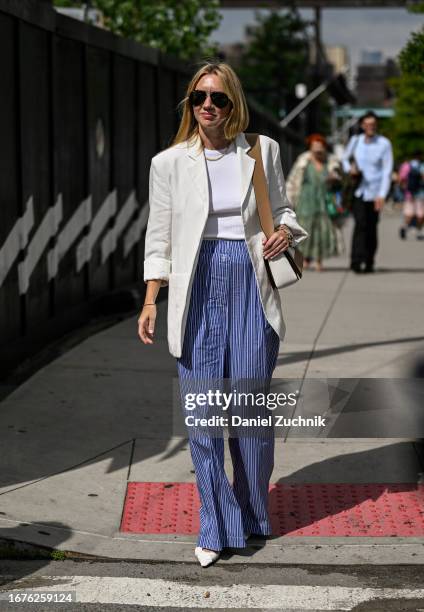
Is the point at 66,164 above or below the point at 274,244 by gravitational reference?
above

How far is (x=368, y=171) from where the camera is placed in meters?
15.4

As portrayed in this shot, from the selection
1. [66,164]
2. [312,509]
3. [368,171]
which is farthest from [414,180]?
[312,509]

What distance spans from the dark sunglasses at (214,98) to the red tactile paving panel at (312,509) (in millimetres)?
1870

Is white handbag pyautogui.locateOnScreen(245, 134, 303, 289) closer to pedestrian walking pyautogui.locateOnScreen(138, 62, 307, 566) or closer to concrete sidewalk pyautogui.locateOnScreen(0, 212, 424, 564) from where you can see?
pedestrian walking pyautogui.locateOnScreen(138, 62, 307, 566)

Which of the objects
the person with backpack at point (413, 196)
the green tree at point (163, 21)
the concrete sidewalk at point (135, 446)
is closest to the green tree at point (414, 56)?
the concrete sidewalk at point (135, 446)

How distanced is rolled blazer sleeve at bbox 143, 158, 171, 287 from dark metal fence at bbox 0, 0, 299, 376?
11.4ft

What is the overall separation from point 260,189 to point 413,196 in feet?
72.0

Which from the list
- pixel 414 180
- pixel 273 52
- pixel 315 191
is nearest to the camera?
pixel 315 191

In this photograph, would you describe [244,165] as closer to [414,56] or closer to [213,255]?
[213,255]

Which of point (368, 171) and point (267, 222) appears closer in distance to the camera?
point (267, 222)

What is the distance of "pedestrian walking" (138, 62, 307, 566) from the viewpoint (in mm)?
5148

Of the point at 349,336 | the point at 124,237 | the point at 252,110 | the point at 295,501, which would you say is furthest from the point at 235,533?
the point at 252,110

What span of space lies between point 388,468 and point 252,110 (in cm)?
1655

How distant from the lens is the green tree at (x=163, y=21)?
70.2ft
